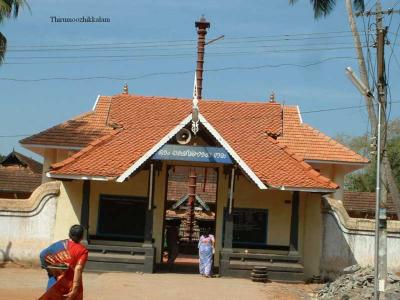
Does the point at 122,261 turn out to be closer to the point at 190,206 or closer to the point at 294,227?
the point at 294,227

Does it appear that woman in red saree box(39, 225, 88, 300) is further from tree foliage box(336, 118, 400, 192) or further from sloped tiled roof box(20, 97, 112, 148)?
tree foliage box(336, 118, 400, 192)

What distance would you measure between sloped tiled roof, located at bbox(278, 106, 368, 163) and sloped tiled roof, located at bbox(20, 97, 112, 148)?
6464 mm

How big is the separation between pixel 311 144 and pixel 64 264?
17409 millimetres

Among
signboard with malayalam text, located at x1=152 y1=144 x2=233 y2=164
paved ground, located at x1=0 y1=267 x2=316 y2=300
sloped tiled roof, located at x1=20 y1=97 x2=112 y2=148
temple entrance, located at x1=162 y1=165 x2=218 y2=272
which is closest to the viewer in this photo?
paved ground, located at x1=0 y1=267 x2=316 y2=300

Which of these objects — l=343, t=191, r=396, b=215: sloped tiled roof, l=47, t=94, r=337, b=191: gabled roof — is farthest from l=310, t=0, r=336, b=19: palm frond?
l=343, t=191, r=396, b=215: sloped tiled roof

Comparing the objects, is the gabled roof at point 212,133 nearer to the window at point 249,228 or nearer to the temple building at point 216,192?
the temple building at point 216,192

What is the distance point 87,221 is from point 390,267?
8.50m

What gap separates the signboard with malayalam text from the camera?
1861 cm

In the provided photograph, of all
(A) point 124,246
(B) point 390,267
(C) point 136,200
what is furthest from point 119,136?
(B) point 390,267

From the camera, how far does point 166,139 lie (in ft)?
60.5

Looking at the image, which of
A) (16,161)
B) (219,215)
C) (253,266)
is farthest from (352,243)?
(16,161)

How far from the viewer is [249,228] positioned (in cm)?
2005

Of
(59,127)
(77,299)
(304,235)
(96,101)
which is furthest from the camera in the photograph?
(96,101)

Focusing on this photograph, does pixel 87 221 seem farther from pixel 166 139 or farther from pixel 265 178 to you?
pixel 265 178
